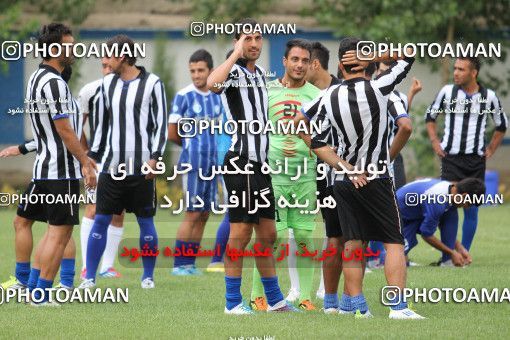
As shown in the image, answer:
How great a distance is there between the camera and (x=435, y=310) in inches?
388

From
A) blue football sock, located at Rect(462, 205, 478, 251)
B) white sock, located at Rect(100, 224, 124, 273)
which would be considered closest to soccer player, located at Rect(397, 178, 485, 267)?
blue football sock, located at Rect(462, 205, 478, 251)

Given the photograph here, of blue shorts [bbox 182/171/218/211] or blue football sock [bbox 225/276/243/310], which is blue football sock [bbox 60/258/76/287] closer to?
blue football sock [bbox 225/276/243/310]

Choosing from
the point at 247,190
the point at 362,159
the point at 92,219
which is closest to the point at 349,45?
the point at 362,159

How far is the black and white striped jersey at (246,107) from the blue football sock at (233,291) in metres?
0.95

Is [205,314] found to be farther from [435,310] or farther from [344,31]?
[344,31]

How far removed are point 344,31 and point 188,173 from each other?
10.1 m

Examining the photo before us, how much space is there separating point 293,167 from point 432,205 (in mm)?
2944

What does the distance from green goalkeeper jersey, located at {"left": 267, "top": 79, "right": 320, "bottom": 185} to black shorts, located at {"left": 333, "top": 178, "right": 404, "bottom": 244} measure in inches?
49.5

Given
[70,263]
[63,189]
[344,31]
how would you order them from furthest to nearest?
[344,31] < [70,263] < [63,189]

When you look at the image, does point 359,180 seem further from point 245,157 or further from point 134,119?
point 134,119

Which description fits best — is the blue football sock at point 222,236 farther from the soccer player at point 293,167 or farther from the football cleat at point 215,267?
the soccer player at point 293,167

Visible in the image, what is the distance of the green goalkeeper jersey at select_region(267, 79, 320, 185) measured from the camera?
34.1 ft

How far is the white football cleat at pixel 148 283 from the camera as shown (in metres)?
11.7

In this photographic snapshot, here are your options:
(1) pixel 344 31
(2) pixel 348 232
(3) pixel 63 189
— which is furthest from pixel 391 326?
(1) pixel 344 31
